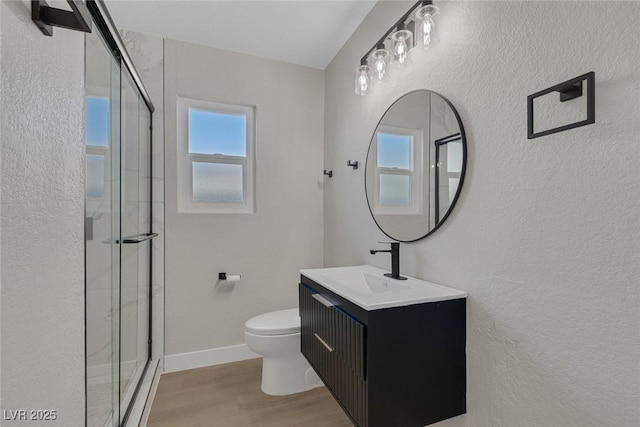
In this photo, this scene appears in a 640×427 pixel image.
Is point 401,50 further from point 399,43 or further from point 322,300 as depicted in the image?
point 322,300

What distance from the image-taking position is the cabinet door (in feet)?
3.69

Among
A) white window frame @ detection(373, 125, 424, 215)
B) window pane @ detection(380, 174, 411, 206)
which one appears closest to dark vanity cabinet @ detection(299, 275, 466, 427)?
white window frame @ detection(373, 125, 424, 215)

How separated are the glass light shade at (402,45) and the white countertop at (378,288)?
119 centimetres

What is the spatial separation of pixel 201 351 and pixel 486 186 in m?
2.36

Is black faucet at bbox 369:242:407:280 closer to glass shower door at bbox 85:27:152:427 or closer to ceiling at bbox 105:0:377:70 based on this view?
glass shower door at bbox 85:27:152:427

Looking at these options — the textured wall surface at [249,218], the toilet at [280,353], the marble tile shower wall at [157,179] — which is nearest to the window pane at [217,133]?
the textured wall surface at [249,218]

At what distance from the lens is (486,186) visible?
1.17 m

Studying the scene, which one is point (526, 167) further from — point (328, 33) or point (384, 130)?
point (328, 33)

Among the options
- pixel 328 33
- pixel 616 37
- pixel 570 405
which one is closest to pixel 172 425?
pixel 570 405

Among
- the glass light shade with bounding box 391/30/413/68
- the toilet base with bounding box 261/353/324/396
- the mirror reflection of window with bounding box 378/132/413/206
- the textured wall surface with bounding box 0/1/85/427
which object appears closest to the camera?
the textured wall surface with bounding box 0/1/85/427

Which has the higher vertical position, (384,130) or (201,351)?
(384,130)

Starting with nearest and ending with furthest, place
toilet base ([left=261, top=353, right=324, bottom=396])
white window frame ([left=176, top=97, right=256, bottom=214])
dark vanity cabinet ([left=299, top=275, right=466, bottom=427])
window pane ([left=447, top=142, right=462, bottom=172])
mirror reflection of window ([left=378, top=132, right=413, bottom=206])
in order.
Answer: dark vanity cabinet ([left=299, top=275, right=466, bottom=427])
window pane ([left=447, top=142, right=462, bottom=172])
mirror reflection of window ([left=378, top=132, right=413, bottom=206])
toilet base ([left=261, top=353, right=324, bottom=396])
white window frame ([left=176, top=97, right=256, bottom=214])

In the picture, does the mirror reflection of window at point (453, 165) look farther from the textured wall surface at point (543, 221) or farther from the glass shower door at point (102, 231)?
the glass shower door at point (102, 231)

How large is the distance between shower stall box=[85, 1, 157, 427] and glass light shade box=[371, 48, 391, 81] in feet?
4.42
